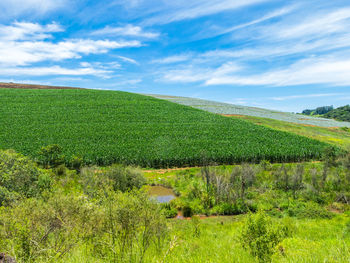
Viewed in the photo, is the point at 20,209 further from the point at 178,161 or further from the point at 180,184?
the point at 178,161

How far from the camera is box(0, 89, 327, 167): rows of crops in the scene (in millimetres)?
39938

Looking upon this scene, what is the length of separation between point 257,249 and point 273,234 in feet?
4.42

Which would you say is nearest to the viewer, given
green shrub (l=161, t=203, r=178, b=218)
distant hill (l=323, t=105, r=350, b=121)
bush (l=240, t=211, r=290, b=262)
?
bush (l=240, t=211, r=290, b=262)

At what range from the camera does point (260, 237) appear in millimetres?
7770

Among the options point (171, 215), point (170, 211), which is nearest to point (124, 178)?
point (170, 211)

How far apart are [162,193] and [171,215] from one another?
666cm

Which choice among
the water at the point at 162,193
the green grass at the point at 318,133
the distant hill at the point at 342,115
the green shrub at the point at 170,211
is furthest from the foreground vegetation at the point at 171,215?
the distant hill at the point at 342,115

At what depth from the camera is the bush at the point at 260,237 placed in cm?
762

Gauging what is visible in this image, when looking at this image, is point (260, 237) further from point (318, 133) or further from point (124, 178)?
point (318, 133)

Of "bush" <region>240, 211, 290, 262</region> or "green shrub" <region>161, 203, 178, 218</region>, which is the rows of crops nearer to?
"green shrub" <region>161, 203, 178, 218</region>

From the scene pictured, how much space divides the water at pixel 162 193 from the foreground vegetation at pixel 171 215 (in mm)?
1135

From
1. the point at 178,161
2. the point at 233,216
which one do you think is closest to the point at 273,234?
the point at 233,216

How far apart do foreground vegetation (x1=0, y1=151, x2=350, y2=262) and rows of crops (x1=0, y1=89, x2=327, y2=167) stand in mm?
5967

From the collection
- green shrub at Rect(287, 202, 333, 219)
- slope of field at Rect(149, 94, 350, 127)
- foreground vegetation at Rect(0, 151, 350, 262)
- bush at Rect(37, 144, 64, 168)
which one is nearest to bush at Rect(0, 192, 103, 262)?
foreground vegetation at Rect(0, 151, 350, 262)
